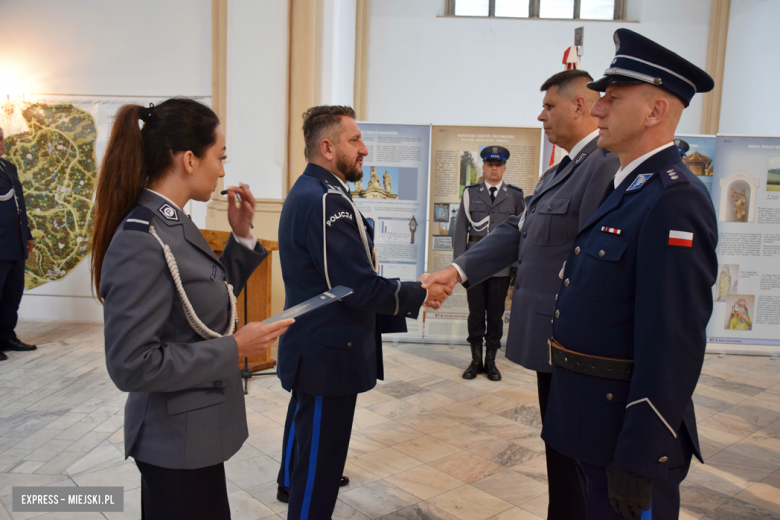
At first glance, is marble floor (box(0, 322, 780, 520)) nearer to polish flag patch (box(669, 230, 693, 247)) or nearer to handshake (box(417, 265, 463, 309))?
handshake (box(417, 265, 463, 309))

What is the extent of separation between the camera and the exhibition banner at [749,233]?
531cm

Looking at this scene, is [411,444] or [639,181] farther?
[411,444]

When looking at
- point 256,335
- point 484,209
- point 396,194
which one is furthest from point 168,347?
point 396,194

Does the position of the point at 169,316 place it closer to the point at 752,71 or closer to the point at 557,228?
the point at 557,228

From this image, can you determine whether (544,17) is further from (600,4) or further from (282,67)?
(282,67)

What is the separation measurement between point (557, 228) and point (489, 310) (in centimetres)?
280

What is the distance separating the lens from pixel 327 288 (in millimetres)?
1943

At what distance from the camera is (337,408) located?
1.93 meters

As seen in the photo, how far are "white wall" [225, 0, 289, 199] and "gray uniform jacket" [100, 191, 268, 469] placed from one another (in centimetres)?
412

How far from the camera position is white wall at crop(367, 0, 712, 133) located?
8.13 meters

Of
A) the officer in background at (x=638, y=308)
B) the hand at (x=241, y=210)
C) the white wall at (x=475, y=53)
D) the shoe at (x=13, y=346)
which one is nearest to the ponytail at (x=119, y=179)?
the hand at (x=241, y=210)

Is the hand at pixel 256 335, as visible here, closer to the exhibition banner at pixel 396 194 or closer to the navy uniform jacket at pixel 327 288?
the navy uniform jacket at pixel 327 288

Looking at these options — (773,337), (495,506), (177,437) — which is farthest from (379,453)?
(773,337)

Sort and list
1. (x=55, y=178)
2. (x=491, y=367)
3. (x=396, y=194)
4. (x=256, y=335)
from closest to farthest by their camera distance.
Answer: (x=256, y=335) < (x=491, y=367) < (x=396, y=194) < (x=55, y=178)
